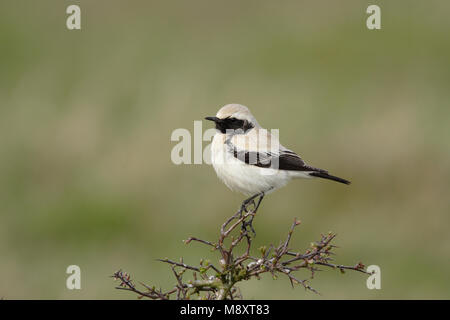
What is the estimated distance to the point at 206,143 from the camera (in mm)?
8164

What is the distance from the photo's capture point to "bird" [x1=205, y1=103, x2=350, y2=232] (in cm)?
577

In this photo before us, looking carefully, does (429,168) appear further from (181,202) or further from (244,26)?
(244,26)

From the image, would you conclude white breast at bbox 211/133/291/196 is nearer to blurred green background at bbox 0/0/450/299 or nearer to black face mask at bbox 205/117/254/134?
black face mask at bbox 205/117/254/134

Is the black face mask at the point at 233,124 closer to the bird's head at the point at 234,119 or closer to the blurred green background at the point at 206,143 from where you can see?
the bird's head at the point at 234,119

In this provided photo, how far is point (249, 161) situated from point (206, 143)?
240 cm

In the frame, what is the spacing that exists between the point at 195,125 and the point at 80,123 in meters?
2.12

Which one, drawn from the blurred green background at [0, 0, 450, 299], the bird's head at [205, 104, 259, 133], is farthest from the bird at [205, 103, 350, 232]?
the blurred green background at [0, 0, 450, 299]

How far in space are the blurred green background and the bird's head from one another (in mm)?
3287

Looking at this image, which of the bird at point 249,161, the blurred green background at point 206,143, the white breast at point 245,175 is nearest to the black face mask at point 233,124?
the bird at point 249,161

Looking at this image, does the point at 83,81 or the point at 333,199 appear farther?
the point at 83,81

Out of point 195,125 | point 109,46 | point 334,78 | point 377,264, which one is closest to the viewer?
point 377,264

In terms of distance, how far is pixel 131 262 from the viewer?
9578 mm

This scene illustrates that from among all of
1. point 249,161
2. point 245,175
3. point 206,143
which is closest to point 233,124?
point 249,161

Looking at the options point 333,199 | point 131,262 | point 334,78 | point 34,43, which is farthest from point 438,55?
point 34,43
